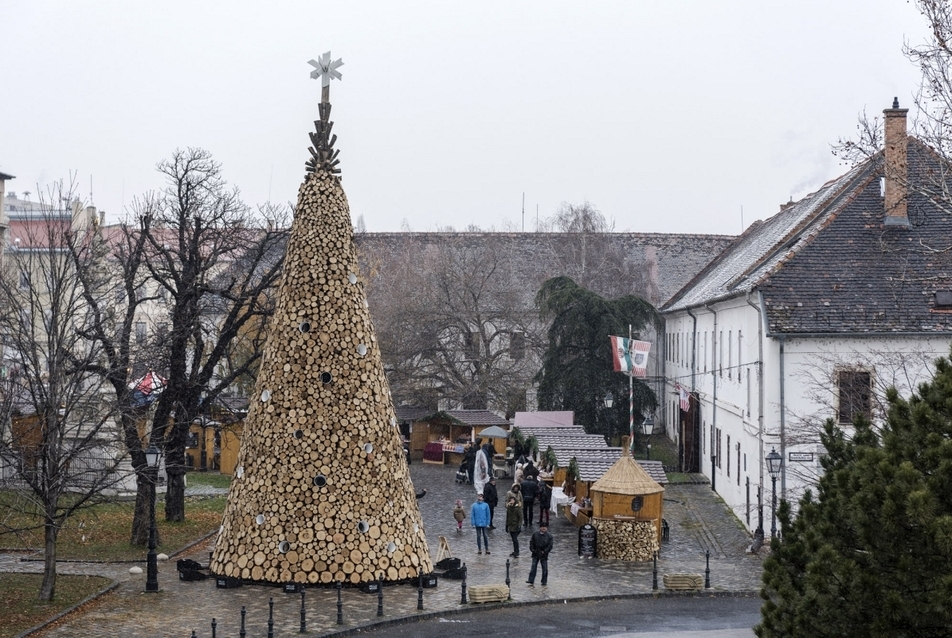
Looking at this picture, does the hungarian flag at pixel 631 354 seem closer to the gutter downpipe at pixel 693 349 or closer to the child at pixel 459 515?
the gutter downpipe at pixel 693 349

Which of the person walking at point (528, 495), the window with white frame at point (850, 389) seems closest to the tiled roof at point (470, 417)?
the person walking at point (528, 495)

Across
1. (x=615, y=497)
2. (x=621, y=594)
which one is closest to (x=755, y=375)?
(x=615, y=497)

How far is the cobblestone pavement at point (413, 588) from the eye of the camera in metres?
18.6

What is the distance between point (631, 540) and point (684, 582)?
359cm

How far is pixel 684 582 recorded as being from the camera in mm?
22344

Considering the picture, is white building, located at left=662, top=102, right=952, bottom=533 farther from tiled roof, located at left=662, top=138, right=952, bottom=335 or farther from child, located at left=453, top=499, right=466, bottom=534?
child, located at left=453, top=499, right=466, bottom=534

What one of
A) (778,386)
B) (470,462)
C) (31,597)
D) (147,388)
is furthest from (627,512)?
(470,462)

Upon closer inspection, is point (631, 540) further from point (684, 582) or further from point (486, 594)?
point (486, 594)

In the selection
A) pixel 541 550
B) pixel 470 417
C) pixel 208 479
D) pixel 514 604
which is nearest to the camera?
pixel 514 604

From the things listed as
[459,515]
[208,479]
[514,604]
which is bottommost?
[514,604]

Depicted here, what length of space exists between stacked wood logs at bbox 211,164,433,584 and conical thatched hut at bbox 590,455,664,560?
20.0ft

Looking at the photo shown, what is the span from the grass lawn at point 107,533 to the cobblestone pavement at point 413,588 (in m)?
0.94

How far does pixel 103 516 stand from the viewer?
31.6 metres

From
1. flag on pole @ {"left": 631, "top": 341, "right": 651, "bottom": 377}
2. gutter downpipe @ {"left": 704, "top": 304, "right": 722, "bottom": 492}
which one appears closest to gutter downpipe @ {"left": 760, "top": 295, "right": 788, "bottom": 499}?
gutter downpipe @ {"left": 704, "top": 304, "right": 722, "bottom": 492}
